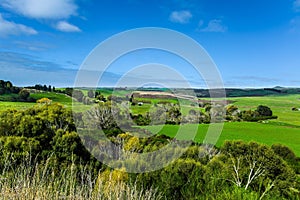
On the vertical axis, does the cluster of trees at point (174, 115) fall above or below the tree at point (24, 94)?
below

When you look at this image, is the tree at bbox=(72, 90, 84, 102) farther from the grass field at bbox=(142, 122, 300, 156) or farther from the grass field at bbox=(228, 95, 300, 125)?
the grass field at bbox=(228, 95, 300, 125)

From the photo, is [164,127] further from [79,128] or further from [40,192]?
[40,192]

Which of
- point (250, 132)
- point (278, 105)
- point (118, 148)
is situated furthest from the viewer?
point (278, 105)

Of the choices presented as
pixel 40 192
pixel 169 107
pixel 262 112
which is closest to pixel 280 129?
pixel 262 112

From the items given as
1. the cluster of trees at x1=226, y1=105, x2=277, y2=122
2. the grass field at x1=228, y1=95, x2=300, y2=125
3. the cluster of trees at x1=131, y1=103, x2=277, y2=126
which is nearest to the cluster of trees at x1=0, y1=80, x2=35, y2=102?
the cluster of trees at x1=131, y1=103, x2=277, y2=126

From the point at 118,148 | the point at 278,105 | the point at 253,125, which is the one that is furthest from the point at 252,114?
the point at 118,148

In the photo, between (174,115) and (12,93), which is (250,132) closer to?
(174,115)

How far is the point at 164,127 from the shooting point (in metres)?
34.1

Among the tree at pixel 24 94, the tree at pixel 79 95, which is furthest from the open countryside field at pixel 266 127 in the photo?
the tree at pixel 24 94

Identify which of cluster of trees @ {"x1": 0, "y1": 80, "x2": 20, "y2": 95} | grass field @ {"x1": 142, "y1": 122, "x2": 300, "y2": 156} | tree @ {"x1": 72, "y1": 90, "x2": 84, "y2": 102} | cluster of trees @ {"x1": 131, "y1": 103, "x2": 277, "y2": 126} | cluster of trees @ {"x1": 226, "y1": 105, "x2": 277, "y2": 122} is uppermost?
cluster of trees @ {"x1": 0, "y1": 80, "x2": 20, "y2": 95}

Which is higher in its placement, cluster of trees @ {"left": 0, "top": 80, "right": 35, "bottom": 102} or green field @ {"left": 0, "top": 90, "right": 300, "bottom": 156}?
cluster of trees @ {"left": 0, "top": 80, "right": 35, "bottom": 102}

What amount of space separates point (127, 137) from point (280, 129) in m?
26.2

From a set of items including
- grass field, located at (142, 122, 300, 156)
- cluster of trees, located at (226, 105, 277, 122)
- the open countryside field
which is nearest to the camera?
grass field, located at (142, 122, 300, 156)

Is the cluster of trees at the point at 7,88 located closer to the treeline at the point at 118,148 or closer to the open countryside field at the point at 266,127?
the treeline at the point at 118,148
